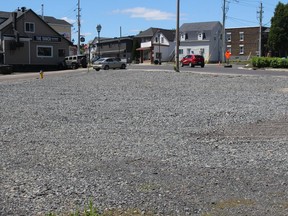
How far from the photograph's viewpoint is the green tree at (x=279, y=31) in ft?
297

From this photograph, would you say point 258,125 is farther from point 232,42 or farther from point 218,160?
point 232,42

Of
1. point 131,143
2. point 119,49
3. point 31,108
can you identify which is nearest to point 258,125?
point 131,143

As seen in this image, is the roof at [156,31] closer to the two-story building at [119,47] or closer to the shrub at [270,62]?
the two-story building at [119,47]

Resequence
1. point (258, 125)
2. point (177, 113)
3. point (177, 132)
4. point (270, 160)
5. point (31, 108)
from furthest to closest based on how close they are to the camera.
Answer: point (31, 108)
point (177, 113)
point (258, 125)
point (177, 132)
point (270, 160)

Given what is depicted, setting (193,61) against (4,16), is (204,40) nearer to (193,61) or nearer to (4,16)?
(193,61)

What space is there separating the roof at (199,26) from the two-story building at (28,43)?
45115mm

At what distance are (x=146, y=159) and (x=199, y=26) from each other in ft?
331

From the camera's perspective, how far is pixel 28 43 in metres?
62.8

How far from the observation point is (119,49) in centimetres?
11525

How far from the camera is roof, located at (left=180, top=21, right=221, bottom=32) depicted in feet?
342

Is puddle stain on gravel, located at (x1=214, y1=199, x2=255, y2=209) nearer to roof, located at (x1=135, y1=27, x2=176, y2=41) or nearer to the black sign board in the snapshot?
the black sign board

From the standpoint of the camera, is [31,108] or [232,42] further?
[232,42]

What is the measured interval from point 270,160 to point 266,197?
2.29m

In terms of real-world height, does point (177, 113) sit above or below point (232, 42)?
below
